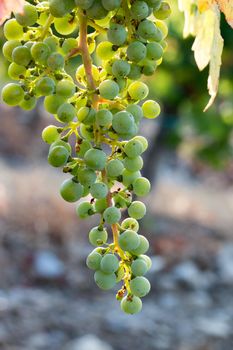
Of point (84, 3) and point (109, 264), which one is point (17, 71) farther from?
point (109, 264)

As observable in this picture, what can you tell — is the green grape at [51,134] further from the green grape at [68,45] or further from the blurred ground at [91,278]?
the blurred ground at [91,278]

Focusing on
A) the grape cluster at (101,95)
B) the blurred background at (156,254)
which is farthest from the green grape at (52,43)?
the blurred background at (156,254)

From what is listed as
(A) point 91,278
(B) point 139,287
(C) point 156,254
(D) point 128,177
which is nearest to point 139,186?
(D) point 128,177

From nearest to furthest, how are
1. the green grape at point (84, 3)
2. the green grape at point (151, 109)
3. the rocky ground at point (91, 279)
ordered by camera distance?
the green grape at point (84, 3)
the green grape at point (151, 109)
the rocky ground at point (91, 279)

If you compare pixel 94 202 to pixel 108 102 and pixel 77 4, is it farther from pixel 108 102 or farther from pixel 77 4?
pixel 77 4

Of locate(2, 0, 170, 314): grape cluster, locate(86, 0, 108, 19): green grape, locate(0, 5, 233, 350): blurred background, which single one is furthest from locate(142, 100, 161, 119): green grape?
locate(0, 5, 233, 350): blurred background
